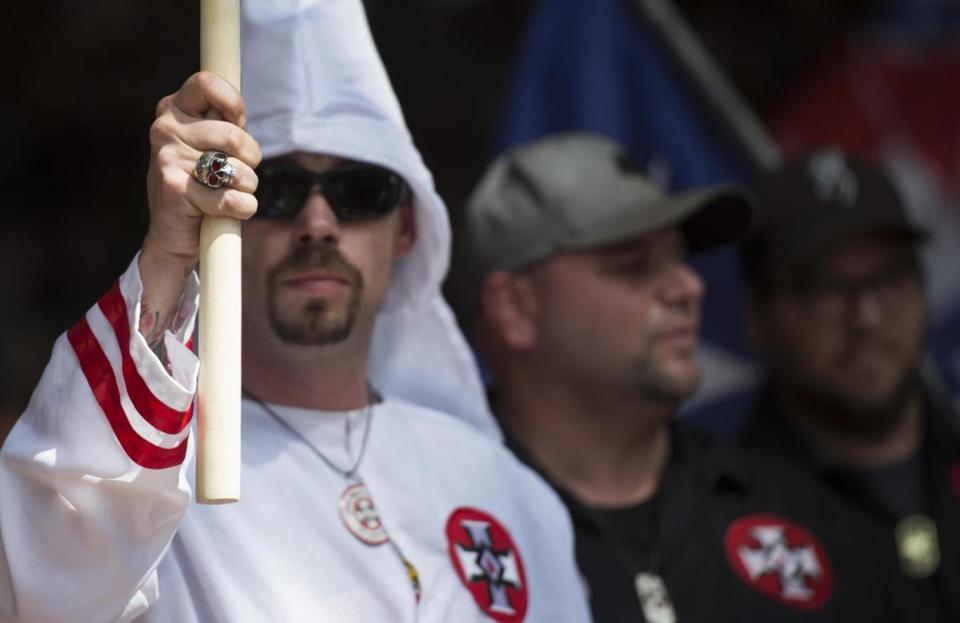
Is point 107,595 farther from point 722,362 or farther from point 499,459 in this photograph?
point 722,362

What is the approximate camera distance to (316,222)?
3.02 meters

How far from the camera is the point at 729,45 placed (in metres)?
6.81

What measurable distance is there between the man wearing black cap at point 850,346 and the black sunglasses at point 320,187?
1706mm

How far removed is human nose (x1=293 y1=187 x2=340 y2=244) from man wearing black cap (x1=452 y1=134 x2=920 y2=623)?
3.39 feet

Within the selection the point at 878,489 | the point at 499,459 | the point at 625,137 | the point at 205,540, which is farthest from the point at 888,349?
the point at 205,540

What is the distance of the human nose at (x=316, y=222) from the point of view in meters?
3.03

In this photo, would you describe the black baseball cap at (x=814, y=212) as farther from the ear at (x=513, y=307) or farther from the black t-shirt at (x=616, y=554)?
the black t-shirt at (x=616, y=554)

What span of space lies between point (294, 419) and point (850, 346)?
1.81 metres

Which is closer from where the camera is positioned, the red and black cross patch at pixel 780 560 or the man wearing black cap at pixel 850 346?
the red and black cross patch at pixel 780 560

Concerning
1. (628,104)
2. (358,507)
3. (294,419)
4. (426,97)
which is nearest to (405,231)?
(294,419)

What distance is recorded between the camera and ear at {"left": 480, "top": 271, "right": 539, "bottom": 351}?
4.25 metres

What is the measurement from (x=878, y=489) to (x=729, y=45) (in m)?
2.86

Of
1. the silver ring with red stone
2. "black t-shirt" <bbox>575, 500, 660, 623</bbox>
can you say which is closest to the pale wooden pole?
the silver ring with red stone

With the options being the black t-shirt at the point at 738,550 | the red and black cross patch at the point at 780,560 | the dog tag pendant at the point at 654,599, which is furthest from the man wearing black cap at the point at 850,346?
the dog tag pendant at the point at 654,599
